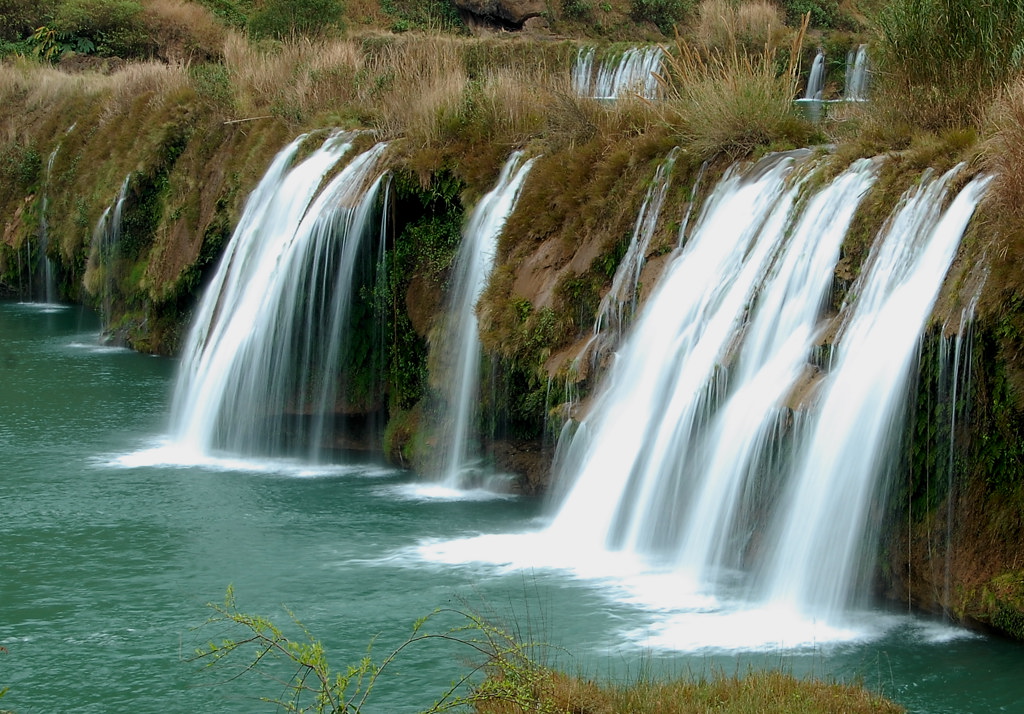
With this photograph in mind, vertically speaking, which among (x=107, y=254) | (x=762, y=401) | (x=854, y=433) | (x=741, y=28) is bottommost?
(x=854, y=433)

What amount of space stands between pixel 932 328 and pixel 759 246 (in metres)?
A: 2.33

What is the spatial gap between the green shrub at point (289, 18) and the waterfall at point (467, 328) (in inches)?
828

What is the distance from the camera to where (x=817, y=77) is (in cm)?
2322

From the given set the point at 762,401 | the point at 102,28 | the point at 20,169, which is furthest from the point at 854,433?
the point at 102,28

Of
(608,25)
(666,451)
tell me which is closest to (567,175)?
(666,451)

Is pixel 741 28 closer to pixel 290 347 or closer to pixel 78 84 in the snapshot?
pixel 290 347

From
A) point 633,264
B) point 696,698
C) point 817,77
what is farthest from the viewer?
point 817,77

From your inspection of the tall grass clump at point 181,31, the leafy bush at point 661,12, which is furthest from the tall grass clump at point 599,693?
the leafy bush at point 661,12

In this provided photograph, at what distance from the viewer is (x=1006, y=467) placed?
7.93m

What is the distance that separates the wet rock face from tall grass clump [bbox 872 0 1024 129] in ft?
108

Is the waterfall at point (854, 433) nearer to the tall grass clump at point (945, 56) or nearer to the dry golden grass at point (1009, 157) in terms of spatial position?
the dry golden grass at point (1009, 157)

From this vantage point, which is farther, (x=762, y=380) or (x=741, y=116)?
(x=741, y=116)

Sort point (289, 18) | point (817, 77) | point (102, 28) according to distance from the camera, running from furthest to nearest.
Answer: point (102, 28) < point (289, 18) < point (817, 77)

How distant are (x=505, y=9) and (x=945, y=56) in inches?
1315
